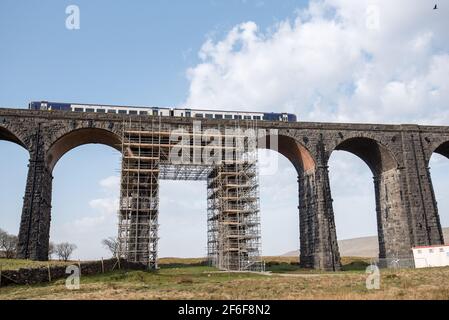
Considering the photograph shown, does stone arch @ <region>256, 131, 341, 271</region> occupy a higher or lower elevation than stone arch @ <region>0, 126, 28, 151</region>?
lower

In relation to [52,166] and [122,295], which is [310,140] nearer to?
[52,166]

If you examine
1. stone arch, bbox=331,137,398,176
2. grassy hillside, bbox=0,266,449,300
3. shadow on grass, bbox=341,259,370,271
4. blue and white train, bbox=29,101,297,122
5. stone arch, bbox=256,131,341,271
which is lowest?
grassy hillside, bbox=0,266,449,300

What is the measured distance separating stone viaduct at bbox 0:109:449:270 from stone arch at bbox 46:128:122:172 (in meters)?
0.10

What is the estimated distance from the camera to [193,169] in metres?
46.6

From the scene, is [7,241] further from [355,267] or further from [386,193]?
[386,193]

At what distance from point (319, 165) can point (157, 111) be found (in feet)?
61.5

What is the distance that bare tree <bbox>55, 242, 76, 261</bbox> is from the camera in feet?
308

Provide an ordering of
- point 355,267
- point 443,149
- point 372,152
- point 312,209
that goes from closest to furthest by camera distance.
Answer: point 312,209
point 355,267
point 372,152
point 443,149

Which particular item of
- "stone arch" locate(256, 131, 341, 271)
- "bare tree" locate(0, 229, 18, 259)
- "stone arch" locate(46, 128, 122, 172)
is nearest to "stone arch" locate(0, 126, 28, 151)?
"stone arch" locate(46, 128, 122, 172)

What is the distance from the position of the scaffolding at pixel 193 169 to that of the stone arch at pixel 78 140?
2.45 meters

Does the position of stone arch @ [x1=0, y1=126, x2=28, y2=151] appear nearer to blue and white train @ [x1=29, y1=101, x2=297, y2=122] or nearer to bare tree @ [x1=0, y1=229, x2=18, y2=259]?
blue and white train @ [x1=29, y1=101, x2=297, y2=122]

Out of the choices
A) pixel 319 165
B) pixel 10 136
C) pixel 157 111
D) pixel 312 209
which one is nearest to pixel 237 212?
pixel 312 209
